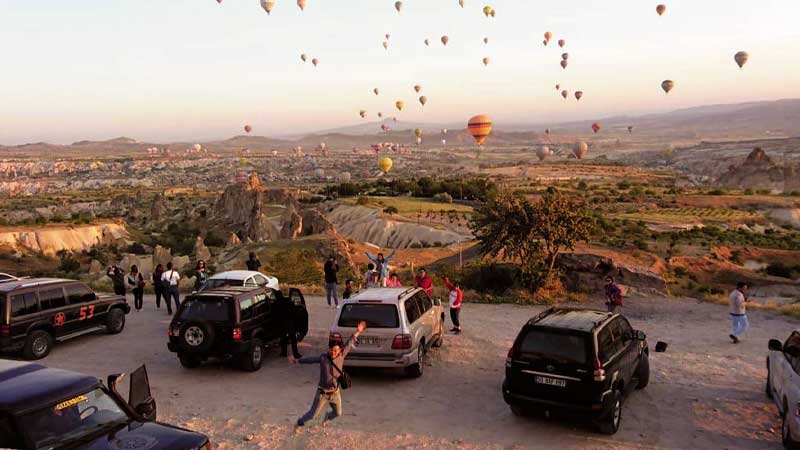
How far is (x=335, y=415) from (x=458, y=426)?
206 centimetres

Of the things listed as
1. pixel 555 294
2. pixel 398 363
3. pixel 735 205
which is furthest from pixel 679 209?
pixel 398 363

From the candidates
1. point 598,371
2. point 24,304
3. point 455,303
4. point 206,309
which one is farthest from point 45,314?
point 598,371

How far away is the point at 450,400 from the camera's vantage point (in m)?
11.8

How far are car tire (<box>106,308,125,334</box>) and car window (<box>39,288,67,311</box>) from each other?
1692mm

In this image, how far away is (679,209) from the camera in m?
85.1

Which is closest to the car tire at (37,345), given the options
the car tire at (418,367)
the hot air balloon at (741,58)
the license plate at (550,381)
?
the car tire at (418,367)

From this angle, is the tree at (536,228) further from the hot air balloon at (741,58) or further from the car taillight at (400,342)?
the hot air balloon at (741,58)

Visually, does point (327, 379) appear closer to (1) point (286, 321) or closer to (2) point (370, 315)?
(2) point (370, 315)

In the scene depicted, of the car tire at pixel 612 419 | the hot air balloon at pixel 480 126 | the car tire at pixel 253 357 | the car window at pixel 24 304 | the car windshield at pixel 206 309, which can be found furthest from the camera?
the hot air balloon at pixel 480 126

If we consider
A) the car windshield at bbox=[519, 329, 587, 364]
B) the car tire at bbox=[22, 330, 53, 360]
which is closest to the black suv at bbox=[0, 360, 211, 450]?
the car windshield at bbox=[519, 329, 587, 364]

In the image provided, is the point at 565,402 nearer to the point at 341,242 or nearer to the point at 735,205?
the point at 341,242

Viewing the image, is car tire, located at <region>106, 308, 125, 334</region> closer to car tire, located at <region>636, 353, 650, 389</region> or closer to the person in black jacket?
the person in black jacket

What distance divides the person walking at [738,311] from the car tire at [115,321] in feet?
53.6

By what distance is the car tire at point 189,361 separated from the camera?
13184mm
